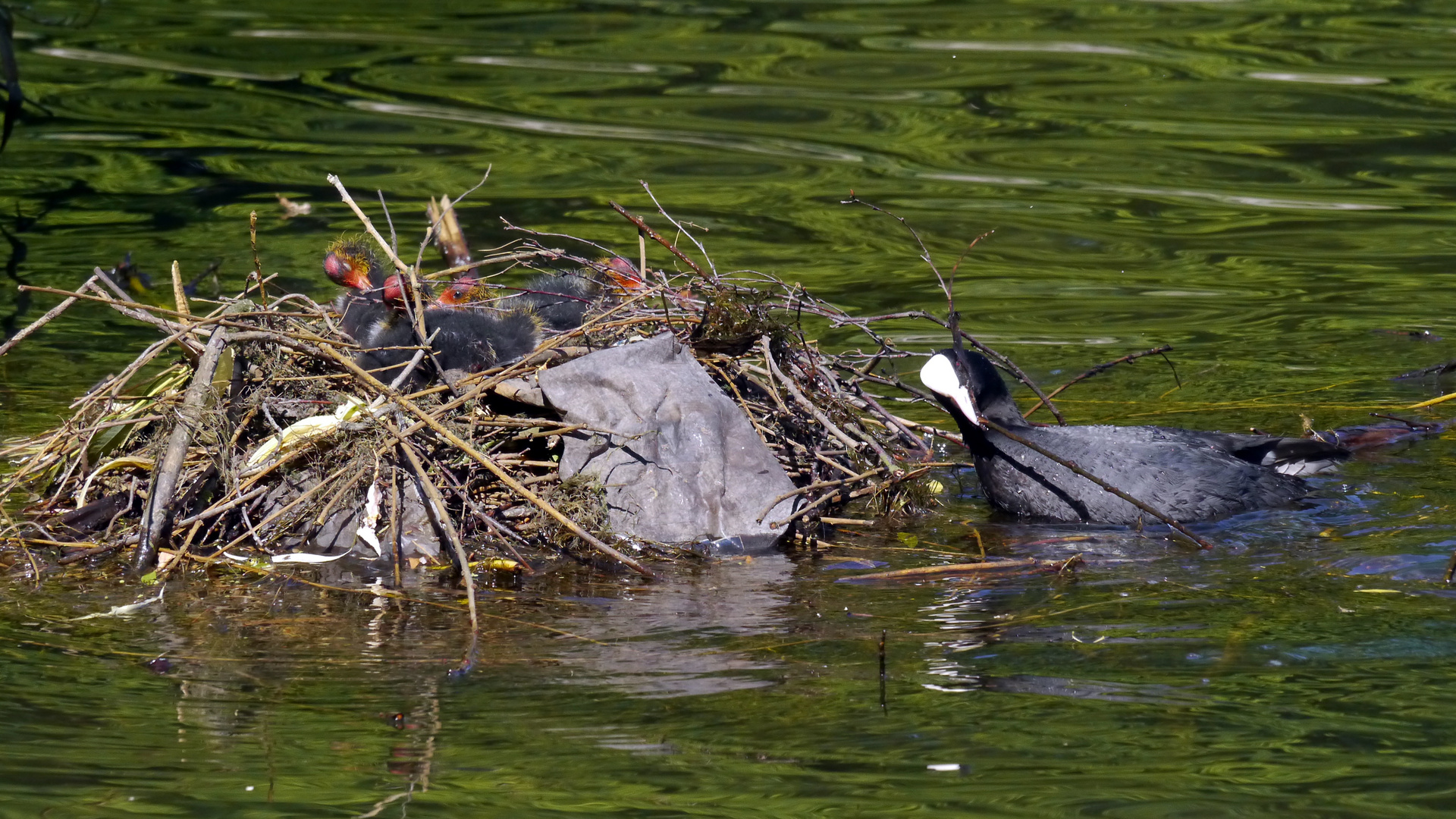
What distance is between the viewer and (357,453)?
5691mm

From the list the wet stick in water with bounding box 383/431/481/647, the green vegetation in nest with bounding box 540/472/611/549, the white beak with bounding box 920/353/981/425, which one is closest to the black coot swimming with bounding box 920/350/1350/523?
the white beak with bounding box 920/353/981/425

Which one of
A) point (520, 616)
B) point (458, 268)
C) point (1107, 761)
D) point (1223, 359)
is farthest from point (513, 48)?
point (1107, 761)

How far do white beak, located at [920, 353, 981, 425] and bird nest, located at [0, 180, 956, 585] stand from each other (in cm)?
26

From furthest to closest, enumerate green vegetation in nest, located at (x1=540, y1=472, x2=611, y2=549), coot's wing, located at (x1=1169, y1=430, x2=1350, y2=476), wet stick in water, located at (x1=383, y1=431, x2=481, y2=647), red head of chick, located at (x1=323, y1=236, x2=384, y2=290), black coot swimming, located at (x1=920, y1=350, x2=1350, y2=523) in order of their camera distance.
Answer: red head of chick, located at (x1=323, y1=236, x2=384, y2=290)
coot's wing, located at (x1=1169, y1=430, x2=1350, y2=476)
black coot swimming, located at (x1=920, y1=350, x2=1350, y2=523)
green vegetation in nest, located at (x1=540, y1=472, x2=611, y2=549)
wet stick in water, located at (x1=383, y1=431, x2=481, y2=647)

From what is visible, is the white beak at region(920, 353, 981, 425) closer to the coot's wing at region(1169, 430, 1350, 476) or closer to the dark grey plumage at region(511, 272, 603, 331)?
the coot's wing at region(1169, 430, 1350, 476)

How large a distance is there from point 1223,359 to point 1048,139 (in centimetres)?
492

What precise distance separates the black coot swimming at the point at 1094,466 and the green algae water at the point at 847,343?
0.34 ft

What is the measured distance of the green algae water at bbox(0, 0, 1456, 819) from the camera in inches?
164

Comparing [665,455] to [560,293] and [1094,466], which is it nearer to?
[560,293]

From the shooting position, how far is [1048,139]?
1312cm

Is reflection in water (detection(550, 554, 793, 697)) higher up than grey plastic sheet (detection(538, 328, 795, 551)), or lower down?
lower down

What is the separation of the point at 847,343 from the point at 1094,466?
310 centimetres

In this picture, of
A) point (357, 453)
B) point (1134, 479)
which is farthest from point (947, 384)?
point (357, 453)

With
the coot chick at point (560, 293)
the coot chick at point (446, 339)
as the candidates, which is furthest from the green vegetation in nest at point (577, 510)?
the coot chick at point (560, 293)
